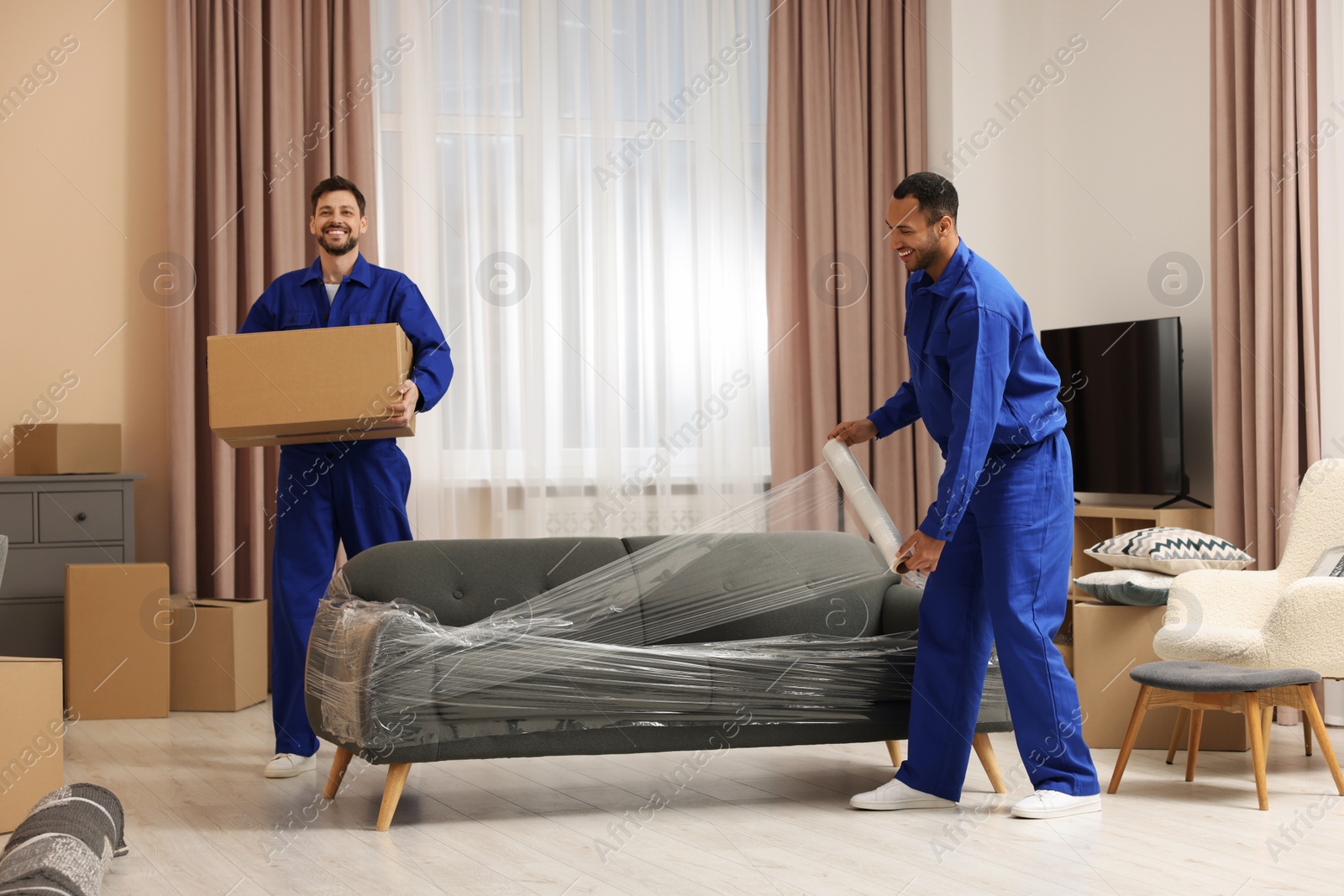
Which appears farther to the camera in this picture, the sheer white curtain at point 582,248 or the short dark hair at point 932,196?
the sheer white curtain at point 582,248

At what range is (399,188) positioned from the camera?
4719mm

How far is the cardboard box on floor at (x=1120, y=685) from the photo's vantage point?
335 cm

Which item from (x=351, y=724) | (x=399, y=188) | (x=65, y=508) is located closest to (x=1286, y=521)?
(x=351, y=724)

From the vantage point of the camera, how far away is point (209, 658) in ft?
13.6

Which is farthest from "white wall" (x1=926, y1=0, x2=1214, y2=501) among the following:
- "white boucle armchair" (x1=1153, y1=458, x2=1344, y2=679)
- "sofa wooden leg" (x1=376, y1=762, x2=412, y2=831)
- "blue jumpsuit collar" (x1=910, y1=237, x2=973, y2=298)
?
"sofa wooden leg" (x1=376, y1=762, x2=412, y2=831)

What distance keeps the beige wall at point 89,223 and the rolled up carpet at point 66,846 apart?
246 cm

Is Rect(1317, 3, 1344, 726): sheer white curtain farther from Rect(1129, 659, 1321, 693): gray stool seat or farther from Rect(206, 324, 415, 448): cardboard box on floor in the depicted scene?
Rect(206, 324, 415, 448): cardboard box on floor

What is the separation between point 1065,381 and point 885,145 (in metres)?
1.31

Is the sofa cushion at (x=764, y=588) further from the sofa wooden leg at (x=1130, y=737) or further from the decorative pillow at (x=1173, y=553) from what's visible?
the decorative pillow at (x=1173, y=553)

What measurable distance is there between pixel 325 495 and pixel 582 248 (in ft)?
6.65

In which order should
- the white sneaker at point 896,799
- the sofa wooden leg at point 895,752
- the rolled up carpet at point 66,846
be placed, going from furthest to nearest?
the sofa wooden leg at point 895,752 < the white sneaker at point 896,799 < the rolled up carpet at point 66,846

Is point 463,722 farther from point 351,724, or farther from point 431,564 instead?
point 431,564

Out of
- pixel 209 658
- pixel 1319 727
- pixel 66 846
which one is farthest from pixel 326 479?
pixel 1319 727

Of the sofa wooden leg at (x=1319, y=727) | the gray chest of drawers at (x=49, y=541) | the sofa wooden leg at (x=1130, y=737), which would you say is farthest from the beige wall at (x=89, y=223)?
the sofa wooden leg at (x=1319, y=727)
